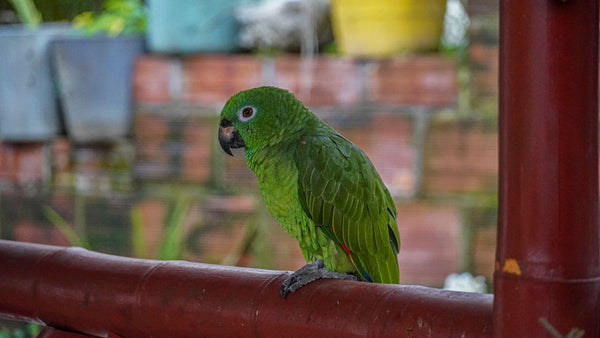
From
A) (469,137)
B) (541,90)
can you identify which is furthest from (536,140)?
(469,137)

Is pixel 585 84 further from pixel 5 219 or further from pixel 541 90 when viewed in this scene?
pixel 5 219

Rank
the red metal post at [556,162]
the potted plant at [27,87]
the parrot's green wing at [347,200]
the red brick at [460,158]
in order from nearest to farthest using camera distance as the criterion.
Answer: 1. the red metal post at [556,162]
2. the parrot's green wing at [347,200]
3. the red brick at [460,158]
4. the potted plant at [27,87]

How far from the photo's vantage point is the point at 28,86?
1.69 m

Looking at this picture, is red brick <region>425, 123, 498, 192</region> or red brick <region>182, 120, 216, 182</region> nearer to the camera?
red brick <region>425, 123, 498, 192</region>

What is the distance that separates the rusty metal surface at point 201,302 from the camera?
1.52 feet

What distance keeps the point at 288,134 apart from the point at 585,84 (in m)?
0.50

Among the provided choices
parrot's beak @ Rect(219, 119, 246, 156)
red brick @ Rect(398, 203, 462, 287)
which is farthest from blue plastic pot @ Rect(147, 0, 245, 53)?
parrot's beak @ Rect(219, 119, 246, 156)

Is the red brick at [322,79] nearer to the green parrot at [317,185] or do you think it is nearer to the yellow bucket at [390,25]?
the yellow bucket at [390,25]

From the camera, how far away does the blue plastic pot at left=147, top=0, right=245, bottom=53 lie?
1578mm

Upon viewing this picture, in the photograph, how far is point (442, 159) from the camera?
1445 mm

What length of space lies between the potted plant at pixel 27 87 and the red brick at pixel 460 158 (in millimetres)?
831

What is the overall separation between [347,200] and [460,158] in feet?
2.28

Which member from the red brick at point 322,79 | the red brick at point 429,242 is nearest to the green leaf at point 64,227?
the red brick at point 322,79

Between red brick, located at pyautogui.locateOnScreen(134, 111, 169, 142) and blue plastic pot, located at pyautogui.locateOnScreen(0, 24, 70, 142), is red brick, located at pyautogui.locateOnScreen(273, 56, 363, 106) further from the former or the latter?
blue plastic pot, located at pyautogui.locateOnScreen(0, 24, 70, 142)
